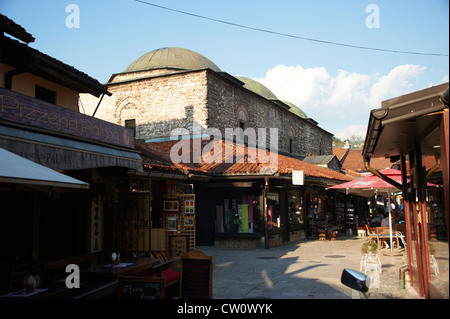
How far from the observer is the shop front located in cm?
431

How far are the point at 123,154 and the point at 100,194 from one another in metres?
1.21

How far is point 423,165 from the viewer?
20.9ft

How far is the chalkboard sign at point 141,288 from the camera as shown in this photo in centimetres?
526

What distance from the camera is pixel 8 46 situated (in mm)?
9578

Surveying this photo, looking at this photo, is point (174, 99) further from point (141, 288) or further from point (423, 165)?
point (141, 288)

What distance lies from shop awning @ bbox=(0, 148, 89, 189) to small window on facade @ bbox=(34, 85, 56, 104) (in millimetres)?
6366

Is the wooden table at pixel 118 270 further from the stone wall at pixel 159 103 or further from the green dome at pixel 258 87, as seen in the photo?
the green dome at pixel 258 87

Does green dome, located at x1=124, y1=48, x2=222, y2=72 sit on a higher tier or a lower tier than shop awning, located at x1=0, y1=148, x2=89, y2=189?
higher

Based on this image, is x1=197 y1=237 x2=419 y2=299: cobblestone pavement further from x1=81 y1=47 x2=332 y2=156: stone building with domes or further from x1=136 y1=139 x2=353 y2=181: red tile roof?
x1=81 y1=47 x2=332 y2=156: stone building with domes

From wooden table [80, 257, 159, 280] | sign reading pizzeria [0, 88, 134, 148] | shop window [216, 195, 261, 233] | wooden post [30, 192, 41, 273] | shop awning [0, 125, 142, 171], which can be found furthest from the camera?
shop window [216, 195, 261, 233]

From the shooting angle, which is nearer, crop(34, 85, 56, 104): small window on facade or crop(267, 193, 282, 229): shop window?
crop(34, 85, 56, 104): small window on facade

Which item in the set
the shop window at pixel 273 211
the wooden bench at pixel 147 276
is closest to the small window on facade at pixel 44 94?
the wooden bench at pixel 147 276

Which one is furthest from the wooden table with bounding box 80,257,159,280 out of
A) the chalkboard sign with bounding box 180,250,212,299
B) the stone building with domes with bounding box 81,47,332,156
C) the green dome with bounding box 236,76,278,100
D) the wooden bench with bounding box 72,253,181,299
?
the green dome with bounding box 236,76,278,100
